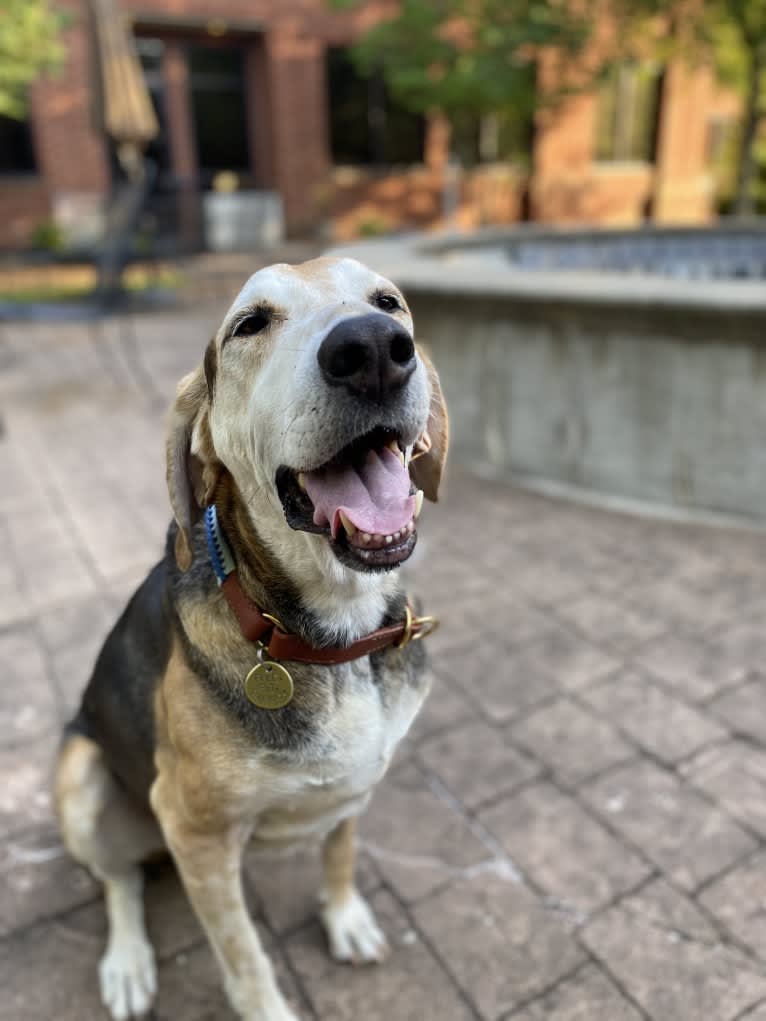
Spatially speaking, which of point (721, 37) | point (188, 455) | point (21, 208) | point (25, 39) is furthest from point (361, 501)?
point (21, 208)

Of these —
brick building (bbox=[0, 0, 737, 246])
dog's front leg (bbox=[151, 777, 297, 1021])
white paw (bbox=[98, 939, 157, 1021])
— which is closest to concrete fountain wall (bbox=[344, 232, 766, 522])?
dog's front leg (bbox=[151, 777, 297, 1021])

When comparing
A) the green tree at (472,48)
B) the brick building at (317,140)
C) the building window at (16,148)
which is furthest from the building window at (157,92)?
the green tree at (472,48)

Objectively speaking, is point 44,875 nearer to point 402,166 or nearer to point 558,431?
point 558,431

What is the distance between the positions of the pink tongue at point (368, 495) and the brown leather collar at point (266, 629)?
0.34 meters

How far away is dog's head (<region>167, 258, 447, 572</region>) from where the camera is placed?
1549mm

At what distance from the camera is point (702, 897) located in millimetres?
2514

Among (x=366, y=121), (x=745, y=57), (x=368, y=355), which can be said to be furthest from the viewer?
(x=366, y=121)

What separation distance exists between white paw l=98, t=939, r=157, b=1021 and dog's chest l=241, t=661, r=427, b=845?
2.21 ft

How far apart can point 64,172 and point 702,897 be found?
18572mm

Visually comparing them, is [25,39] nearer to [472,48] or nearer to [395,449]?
[472,48]

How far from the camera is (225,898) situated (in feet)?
6.38

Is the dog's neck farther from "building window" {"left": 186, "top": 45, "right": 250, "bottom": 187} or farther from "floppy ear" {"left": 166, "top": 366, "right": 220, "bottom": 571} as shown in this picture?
"building window" {"left": 186, "top": 45, "right": 250, "bottom": 187}

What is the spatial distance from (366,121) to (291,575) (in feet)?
65.2

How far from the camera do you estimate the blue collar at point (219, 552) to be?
190 cm
